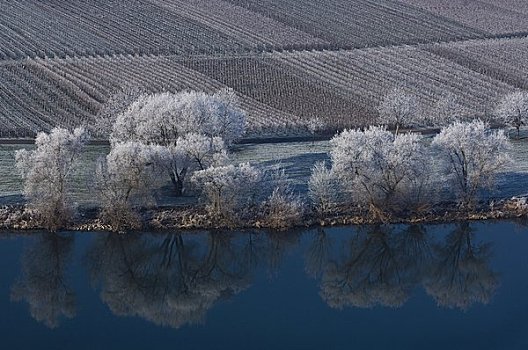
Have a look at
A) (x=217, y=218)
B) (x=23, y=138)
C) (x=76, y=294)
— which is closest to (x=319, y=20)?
(x=23, y=138)

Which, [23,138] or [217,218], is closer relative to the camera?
[217,218]

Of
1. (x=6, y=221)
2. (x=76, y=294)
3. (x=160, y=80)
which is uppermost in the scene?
(x=160, y=80)

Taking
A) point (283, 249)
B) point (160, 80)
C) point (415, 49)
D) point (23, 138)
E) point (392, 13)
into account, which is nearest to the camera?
point (283, 249)

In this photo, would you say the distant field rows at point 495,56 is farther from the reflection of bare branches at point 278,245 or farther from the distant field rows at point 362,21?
the reflection of bare branches at point 278,245

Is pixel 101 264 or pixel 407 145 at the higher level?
pixel 407 145

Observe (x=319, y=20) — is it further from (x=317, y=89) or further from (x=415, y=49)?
(x=317, y=89)

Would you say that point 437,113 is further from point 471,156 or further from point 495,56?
point 495,56

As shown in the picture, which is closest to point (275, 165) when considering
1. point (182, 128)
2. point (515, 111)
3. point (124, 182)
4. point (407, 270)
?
point (182, 128)
